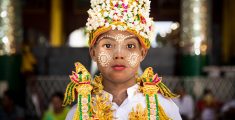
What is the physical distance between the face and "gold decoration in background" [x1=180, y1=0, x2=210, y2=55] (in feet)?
28.4

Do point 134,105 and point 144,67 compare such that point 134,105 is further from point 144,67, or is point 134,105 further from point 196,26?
point 196,26

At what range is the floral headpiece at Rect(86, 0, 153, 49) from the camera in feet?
11.1

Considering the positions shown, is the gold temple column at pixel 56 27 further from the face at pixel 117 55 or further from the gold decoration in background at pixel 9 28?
the face at pixel 117 55

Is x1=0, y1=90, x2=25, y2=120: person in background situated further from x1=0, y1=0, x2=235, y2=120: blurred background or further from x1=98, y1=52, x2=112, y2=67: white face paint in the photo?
x1=98, y1=52, x2=112, y2=67: white face paint

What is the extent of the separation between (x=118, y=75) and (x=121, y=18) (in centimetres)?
30

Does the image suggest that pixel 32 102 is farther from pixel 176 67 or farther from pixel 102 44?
pixel 102 44

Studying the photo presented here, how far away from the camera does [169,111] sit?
133 inches

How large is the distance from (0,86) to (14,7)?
1.47 m

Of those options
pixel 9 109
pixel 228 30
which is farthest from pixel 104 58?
pixel 228 30

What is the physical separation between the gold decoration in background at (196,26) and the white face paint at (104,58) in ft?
28.6

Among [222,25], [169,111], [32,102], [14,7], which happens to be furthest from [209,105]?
[222,25]

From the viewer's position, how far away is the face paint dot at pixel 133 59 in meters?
3.38

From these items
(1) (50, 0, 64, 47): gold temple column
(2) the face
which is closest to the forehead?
(2) the face

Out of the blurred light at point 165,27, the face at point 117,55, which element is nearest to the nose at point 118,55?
the face at point 117,55
